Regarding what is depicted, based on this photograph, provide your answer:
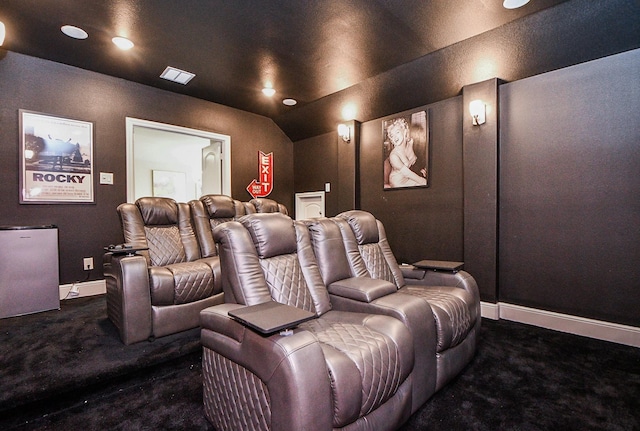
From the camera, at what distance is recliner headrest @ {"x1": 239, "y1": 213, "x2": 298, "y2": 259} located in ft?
5.97

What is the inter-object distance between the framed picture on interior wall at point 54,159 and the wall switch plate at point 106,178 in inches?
4.5

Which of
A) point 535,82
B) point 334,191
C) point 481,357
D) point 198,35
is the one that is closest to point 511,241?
point 481,357

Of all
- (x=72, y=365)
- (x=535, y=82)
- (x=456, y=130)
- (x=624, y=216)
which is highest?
(x=535, y=82)

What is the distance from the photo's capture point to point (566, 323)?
9.38ft

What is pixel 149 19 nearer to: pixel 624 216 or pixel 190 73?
pixel 190 73

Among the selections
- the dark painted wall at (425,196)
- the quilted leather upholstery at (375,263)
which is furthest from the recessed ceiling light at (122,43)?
the quilted leather upholstery at (375,263)

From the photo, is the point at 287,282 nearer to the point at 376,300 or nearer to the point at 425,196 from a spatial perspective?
the point at 376,300

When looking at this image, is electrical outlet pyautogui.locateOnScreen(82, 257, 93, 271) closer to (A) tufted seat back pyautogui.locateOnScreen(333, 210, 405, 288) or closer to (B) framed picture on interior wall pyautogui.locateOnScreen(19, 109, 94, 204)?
(B) framed picture on interior wall pyautogui.locateOnScreen(19, 109, 94, 204)

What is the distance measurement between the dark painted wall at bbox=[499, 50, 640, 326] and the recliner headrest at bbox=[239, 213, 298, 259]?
8.40ft

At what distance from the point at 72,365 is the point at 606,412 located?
3260 millimetres

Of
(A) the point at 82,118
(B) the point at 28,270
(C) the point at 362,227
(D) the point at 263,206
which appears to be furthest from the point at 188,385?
(A) the point at 82,118

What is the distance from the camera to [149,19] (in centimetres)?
268

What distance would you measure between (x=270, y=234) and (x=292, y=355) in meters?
0.89

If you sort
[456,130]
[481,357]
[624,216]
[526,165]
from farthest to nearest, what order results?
[456,130], [526,165], [624,216], [481,357]
